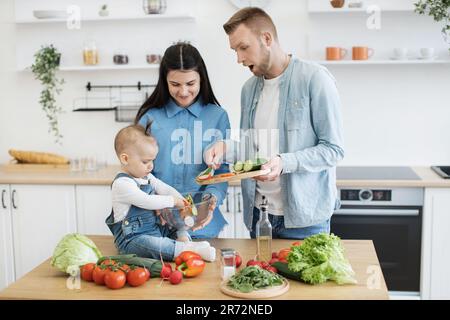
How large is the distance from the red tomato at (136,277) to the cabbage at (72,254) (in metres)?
0.20

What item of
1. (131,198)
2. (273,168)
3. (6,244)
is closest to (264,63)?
(273,168)

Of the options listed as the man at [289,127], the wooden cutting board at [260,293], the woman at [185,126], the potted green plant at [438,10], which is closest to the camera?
the wooden cutting board at [260,293]

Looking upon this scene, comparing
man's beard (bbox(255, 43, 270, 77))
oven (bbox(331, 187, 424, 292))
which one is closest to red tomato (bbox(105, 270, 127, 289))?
man's beard (bbox(255, 43, 270, 77))

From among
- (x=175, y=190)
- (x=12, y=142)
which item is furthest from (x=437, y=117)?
(x=12, y=142)

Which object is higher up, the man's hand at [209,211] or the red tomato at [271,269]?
the man's hand at [209,211]

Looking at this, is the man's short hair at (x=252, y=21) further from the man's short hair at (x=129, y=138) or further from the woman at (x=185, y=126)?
the man's short hair at (x=129, y=138)

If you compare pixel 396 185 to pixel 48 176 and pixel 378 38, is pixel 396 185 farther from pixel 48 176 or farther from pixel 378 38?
pixel 48 176

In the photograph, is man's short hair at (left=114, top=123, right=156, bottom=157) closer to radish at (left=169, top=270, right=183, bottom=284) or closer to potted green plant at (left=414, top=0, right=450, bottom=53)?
radish at (left=169, top=270, right=183, bottom=284)

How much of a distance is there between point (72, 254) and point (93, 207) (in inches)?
68.5

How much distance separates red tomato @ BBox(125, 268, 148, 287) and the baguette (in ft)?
7.63

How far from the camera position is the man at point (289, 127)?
7.12 feet

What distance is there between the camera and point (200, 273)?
1881 mm

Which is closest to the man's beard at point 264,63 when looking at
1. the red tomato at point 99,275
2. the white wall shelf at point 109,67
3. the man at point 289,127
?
the man at point 289,127
